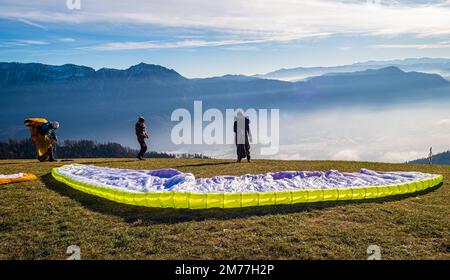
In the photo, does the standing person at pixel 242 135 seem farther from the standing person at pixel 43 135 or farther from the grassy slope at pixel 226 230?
the grassy slope at pixel 226 230

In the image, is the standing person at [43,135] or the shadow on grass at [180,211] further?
the standing person at [43,135]

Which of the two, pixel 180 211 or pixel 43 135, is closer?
pixel 180 211

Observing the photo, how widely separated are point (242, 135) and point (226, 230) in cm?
1611

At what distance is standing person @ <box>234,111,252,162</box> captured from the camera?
2755 centimetres

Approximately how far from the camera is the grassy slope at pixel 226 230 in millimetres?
10422

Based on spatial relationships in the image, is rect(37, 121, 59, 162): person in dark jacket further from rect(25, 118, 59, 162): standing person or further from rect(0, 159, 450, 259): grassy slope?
rect(0, 159, 450, 259): grassy slope

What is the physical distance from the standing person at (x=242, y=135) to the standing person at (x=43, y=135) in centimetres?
1305

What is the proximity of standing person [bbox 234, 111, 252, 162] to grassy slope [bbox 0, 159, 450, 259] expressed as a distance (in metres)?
13.4

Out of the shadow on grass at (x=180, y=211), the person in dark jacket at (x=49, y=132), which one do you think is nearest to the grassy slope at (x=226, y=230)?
the shadow on grass at (x=180, y=211)

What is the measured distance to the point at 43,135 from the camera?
2745 cm

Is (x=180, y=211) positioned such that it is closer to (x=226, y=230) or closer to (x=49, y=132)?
(x=226, y=230)

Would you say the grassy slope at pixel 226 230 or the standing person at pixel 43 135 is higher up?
the standing person at pixel 43 135

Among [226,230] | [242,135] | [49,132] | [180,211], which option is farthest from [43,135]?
[226,230]

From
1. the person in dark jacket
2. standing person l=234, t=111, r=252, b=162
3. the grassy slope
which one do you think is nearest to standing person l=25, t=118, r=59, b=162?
the person in dark jacket
